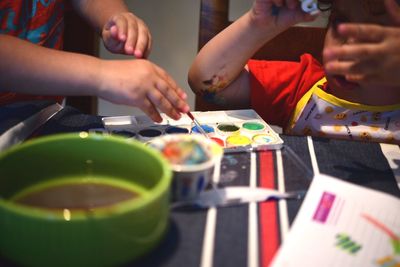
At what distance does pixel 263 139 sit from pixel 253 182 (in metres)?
0.13

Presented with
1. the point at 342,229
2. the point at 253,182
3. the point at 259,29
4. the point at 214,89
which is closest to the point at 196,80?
the point at 214,89

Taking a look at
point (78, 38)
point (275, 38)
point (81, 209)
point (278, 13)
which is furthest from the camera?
point (78, 38)

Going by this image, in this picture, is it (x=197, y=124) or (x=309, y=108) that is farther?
(x=309, y=108)

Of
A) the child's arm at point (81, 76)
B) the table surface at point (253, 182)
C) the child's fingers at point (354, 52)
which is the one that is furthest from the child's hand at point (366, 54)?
the child's arm at point (81, 76)

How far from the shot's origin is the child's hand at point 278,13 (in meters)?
0.72

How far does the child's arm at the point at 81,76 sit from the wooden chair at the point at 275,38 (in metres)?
0.35

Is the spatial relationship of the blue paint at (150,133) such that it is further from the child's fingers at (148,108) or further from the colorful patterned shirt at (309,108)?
the colorful patterned shirt at (309,108)

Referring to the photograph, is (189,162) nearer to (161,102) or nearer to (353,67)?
(161,102)

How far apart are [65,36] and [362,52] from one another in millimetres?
900

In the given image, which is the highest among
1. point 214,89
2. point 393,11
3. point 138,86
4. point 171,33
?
point 393,11

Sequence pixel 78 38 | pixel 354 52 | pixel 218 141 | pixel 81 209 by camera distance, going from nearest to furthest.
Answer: pixel 81 209 < pixel 354 52 < pixel 218 141 < pixel 78 38

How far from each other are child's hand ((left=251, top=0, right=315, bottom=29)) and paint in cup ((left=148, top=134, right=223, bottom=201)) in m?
0.36

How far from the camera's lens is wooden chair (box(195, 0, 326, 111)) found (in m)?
0.92

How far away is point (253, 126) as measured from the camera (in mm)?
694
